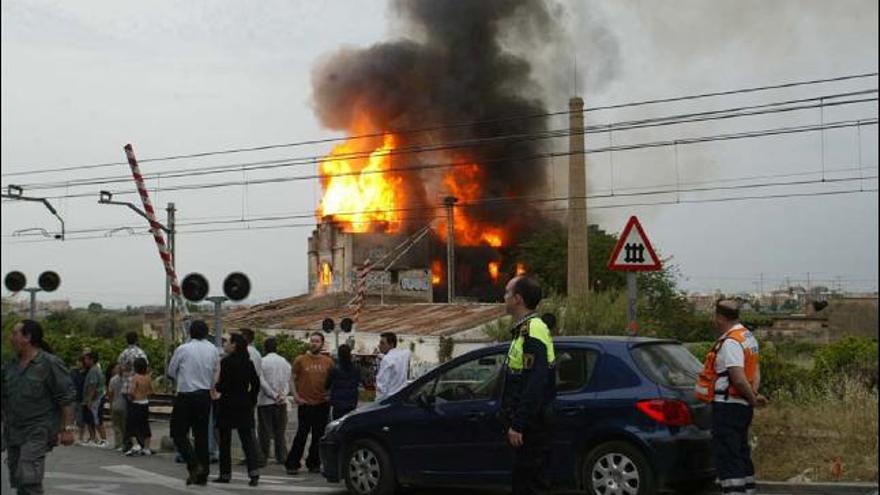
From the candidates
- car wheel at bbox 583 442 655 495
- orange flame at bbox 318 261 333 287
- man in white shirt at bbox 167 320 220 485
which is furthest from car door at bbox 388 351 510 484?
orange flame at bbox 318 261 333 287

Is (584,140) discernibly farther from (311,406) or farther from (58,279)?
(58,279)

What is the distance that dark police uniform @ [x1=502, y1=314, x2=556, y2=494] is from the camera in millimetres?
6695

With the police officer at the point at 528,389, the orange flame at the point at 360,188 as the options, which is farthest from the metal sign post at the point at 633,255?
the orange flame at the point at 360,188

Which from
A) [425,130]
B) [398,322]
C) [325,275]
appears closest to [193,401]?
[398,322]

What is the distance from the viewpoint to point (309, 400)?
11.8m

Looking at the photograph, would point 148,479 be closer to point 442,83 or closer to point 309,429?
point 309,429

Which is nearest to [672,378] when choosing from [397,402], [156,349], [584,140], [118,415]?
[397,402]

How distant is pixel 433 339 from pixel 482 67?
26.7m

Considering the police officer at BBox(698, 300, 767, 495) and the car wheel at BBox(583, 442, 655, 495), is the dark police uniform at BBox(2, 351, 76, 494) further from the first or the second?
the police officer at BBox(698, 300, 767, 495)

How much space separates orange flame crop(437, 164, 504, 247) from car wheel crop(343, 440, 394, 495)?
52.7 m

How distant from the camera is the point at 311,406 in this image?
1184 centimetres

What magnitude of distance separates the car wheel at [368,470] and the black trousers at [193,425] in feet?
5.70

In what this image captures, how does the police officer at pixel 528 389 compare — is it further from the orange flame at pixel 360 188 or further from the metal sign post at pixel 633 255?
the orange flame at pixel 360 188

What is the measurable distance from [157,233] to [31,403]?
10.1 m
